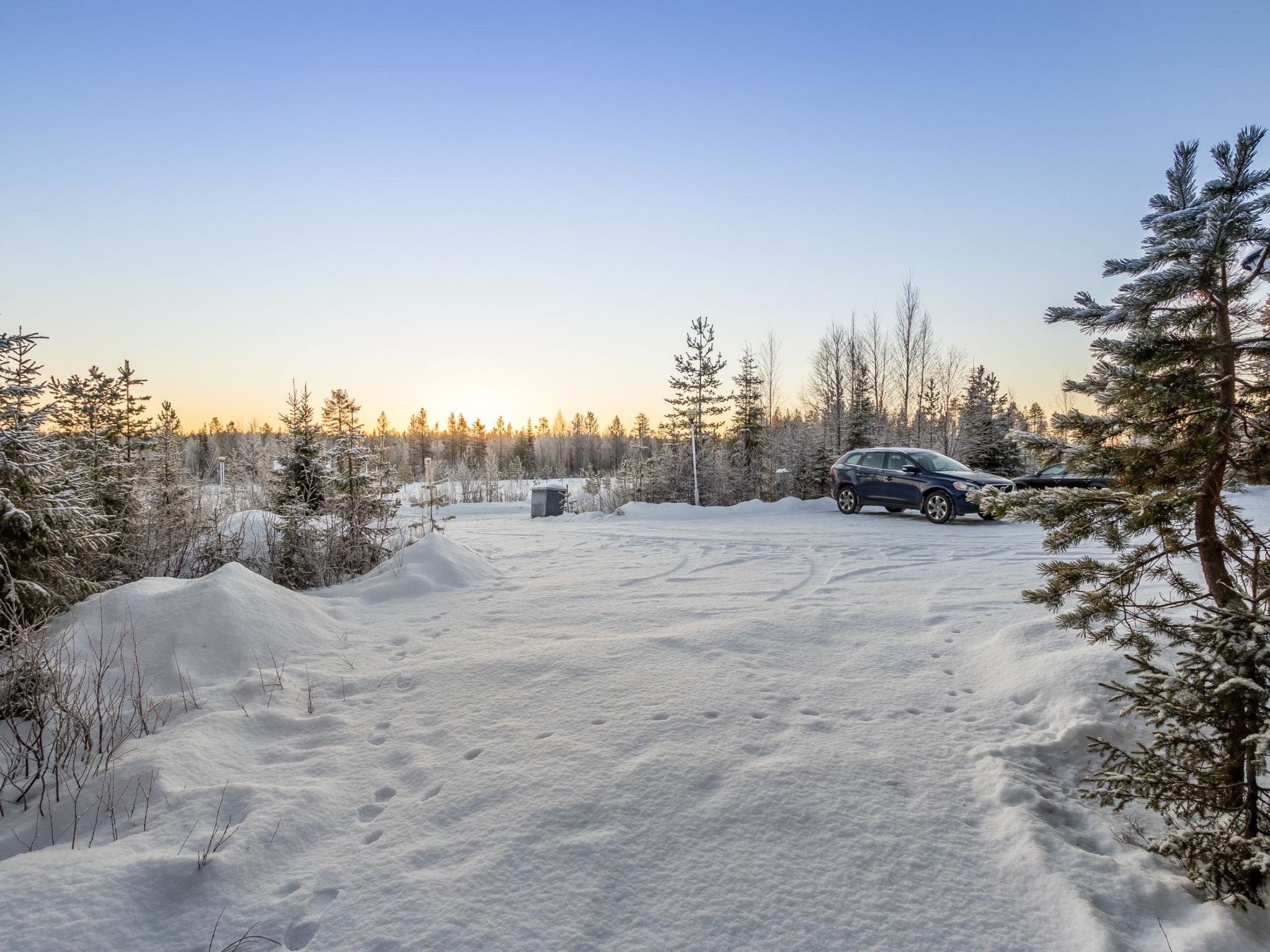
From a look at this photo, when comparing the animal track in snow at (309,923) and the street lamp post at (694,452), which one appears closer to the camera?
the animal track in snow at (309,923)

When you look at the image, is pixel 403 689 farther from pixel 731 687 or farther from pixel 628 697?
pixel 731 687

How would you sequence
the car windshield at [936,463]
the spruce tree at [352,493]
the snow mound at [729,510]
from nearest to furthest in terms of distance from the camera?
1. the spruce tree at [352,493]
2. the car windshield at [936,463]
3. the snow mound at [729,510]

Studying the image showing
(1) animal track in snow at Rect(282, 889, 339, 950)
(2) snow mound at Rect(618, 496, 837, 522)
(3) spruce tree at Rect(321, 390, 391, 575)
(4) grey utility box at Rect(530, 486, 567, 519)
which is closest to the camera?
(1) animal track in snow at Rect(282, 889, 339, 950)

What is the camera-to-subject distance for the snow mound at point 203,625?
409cm

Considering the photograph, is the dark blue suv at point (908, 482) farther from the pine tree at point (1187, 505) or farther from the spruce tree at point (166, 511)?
the spruce tree at point (166, 511)

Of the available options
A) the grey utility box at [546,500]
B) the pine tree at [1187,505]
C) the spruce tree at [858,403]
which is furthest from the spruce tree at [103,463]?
the spruce tree at [858,403]

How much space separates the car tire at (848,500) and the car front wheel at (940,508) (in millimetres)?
1839

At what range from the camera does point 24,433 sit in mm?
4211

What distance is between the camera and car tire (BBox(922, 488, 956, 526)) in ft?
39.8

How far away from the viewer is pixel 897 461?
13336 mm

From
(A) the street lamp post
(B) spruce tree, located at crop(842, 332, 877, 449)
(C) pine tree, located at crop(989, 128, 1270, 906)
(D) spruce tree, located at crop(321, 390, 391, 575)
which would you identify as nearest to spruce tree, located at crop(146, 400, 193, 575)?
(D) spruce tree, located at crop(321, 390, 391, 575)

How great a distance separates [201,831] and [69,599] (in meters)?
3.52

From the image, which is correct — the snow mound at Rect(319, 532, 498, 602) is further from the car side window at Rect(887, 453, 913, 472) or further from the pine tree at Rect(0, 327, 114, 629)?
the car side window at Rect(887, 453, 913, 472)

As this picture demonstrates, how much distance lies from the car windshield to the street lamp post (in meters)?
6.42
